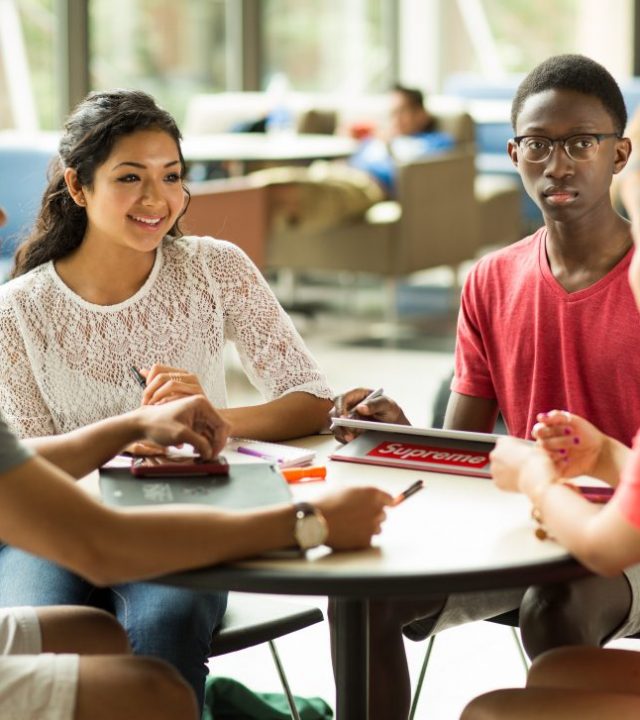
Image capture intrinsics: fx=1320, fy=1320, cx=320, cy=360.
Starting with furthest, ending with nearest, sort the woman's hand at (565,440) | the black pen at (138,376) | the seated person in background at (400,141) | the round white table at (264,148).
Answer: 1. the seated person in background at (400,141)
2. the round white table at (264,148)
3. the black pen at (138,376)
4. the woman's hand at (565,440)

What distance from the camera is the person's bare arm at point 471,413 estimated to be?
230 centimetres

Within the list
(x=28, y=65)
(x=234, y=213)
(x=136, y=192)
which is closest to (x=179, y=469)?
(x=136, y=192)

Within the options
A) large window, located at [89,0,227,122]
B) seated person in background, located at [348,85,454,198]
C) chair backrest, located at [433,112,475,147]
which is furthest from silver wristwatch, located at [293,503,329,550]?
large window, located at [89,0,227,122]

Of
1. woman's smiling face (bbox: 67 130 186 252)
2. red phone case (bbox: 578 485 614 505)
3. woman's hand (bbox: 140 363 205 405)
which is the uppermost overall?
woman's smiling face (bbox: 67 130 186 252)

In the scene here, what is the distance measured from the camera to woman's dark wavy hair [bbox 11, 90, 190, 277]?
2336mm

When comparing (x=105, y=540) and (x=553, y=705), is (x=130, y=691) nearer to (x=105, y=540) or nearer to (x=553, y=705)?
(x=105, y=540)

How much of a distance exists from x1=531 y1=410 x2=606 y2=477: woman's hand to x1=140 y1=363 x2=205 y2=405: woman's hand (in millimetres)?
555

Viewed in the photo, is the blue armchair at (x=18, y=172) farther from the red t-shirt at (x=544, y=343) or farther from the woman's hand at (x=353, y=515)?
the woman's hand at (x=353, y=515)

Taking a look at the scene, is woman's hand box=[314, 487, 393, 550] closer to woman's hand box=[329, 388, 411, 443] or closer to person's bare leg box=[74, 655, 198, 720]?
person's bare leg box=[74, 655, 198, 720]

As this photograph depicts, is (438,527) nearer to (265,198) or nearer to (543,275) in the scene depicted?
(543,275)

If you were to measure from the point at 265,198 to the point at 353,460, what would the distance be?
169 inches

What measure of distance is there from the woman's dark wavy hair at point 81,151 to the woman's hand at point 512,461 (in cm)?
101

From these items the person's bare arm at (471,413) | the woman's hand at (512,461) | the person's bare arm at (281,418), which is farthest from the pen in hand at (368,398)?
the woman's hand at (512,461)

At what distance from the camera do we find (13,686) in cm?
159
